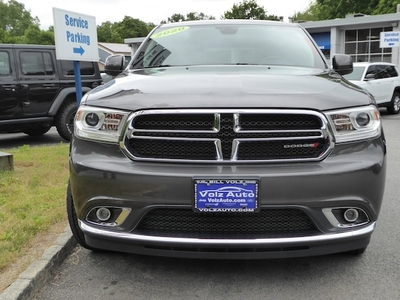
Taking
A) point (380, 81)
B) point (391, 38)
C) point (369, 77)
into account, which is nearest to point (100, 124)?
point (369, 77)

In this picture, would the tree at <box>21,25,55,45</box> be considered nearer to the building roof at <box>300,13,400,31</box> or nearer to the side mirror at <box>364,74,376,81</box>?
the building roof at <box>300,13,400,31</box>

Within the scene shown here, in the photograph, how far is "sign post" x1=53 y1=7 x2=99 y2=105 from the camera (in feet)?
18.8

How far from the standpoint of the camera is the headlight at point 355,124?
250 centimetres

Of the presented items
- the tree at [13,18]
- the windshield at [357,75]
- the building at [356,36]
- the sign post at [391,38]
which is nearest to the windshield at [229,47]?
the windshield at [357,75]

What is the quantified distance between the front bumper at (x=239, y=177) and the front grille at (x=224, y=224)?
0.04 metres

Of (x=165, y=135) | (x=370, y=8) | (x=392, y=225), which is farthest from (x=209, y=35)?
(x=370, y=8)

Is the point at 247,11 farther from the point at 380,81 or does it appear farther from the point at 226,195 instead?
the point at 226,195

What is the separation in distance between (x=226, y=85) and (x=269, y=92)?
280mm

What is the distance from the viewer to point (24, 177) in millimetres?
5223

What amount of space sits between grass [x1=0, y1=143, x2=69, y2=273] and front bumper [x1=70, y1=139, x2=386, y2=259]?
98cm

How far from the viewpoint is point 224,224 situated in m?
2.50

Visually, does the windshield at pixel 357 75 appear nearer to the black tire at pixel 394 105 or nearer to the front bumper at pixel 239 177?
the black tire at pixel 394 105

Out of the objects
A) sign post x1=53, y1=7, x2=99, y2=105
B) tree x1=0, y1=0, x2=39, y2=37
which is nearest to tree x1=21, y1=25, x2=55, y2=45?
tree x1=0, y1=0, x2=39, y2=37

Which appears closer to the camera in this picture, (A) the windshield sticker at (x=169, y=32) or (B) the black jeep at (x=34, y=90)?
(A) the windshield sticker at (x=169, y=32)
